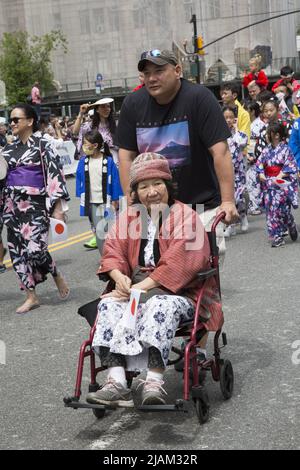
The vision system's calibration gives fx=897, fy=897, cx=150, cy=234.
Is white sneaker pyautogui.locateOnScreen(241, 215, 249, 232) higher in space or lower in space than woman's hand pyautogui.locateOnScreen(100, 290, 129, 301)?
lower

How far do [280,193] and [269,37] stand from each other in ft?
178

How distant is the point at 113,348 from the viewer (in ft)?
15.2

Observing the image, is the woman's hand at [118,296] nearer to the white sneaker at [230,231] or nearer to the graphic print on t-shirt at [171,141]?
the graphic print on t-shirt at [171,141]

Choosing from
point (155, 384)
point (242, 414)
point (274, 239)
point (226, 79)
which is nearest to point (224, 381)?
point (242, 414)

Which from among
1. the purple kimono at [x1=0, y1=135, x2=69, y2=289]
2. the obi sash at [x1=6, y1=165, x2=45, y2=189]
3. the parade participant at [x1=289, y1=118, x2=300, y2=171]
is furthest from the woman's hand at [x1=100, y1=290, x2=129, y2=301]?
the parade participant at [x1=289, y1=118, x2=300, y2=171]

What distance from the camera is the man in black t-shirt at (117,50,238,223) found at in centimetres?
524

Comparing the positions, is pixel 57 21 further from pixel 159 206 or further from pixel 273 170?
pixel 159 206

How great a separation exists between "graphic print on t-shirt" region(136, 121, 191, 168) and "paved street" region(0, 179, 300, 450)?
→ 138cm

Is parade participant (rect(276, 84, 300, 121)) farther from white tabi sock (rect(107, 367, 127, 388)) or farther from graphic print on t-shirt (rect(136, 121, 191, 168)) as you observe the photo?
white tabi sock (rect(107, 367, 127, 388))

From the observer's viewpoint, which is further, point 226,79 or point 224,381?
point 226,79

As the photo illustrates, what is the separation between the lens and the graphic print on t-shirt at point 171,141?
532cm

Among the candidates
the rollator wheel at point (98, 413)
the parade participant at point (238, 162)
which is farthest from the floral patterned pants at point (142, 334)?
the parade participant at point (238, 162)

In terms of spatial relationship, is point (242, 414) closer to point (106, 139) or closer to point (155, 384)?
point (155, 384)
